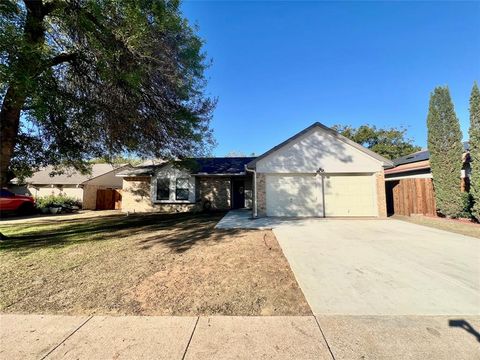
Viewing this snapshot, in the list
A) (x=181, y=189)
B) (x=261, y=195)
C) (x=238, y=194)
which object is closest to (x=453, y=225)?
(x=261, y=195)

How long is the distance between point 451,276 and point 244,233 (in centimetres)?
572

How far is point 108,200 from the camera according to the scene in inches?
877

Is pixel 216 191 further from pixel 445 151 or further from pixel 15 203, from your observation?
pixel 15 203

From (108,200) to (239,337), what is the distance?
2289 centimetres

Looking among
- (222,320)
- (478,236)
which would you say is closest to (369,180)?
(478,236)

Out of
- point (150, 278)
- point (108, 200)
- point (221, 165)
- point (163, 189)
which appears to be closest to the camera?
point (150, 278)

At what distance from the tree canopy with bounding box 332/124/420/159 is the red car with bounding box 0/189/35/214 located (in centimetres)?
3440

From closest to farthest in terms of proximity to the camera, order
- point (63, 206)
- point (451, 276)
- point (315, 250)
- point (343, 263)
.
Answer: point (451, 276) → point (343, 263) → point (315, 250) → point (63, 206)

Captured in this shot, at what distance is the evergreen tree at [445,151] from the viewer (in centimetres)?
1134

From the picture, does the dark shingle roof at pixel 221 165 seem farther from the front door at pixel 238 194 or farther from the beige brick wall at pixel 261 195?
the beige brick wall at pixel 261 195

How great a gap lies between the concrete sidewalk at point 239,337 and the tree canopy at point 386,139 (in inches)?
1271

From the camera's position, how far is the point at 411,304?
3.69 m

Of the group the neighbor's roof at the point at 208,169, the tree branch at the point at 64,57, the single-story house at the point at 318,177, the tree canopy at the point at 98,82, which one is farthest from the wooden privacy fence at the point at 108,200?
the tree branch at the point at 64,57

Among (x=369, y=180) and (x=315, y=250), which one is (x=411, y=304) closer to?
Answer: (x=315, y=250)
